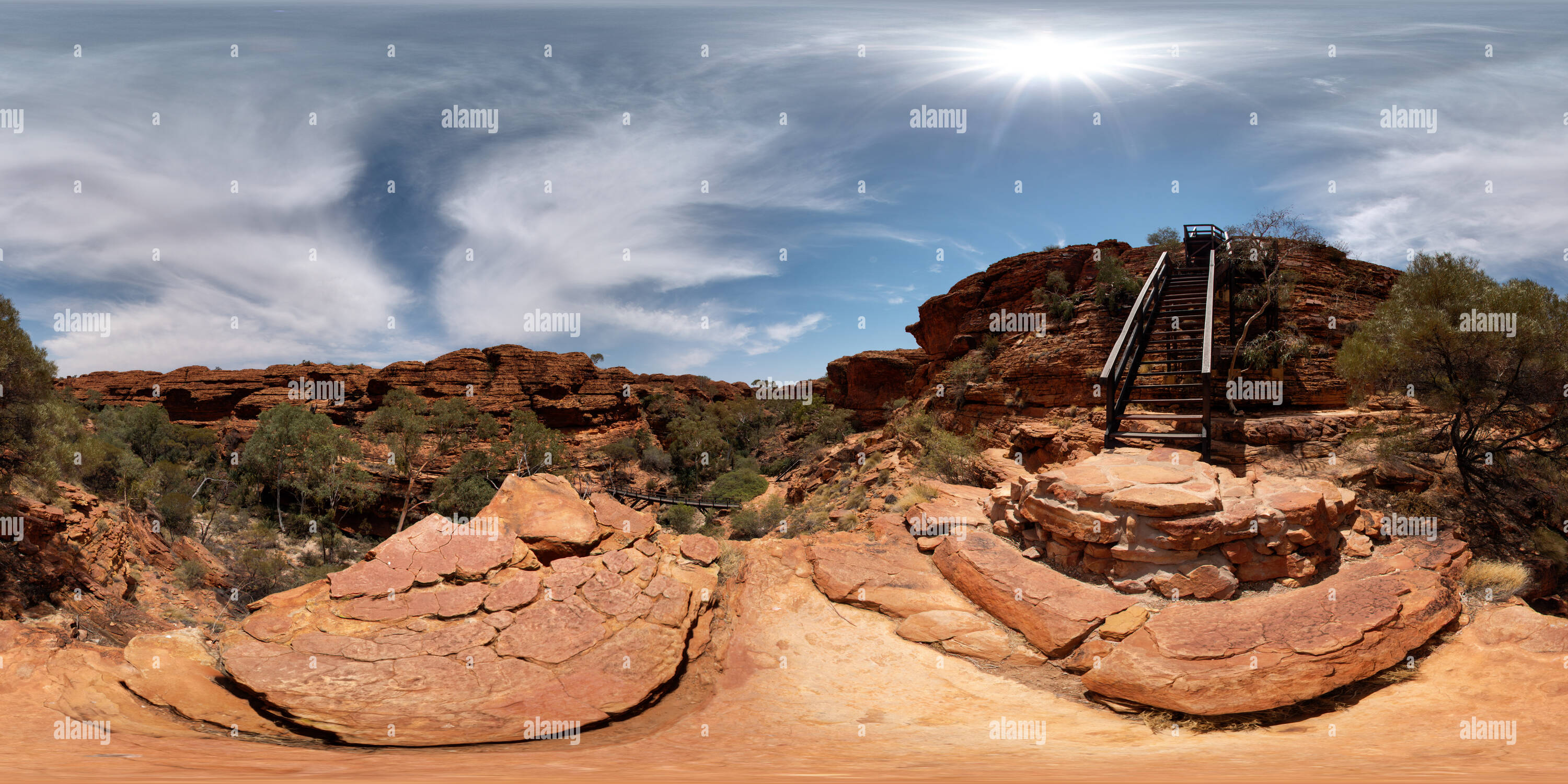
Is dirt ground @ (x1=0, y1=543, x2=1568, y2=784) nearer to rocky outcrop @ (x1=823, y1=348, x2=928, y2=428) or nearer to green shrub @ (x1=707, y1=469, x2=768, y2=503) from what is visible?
green shrub @ (x1=707, y1=469, x2=768, y2=503)

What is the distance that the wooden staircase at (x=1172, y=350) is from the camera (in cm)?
916

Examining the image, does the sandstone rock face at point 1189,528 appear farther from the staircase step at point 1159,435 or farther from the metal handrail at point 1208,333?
the metal handrail at point 1208,333

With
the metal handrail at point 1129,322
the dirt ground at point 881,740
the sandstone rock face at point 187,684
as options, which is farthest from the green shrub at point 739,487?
the sandstone rock face at point 187,684

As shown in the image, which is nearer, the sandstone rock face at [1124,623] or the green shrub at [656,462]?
the sandstone rock face at [1124,623]

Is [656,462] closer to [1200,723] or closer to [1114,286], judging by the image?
[1114,286]

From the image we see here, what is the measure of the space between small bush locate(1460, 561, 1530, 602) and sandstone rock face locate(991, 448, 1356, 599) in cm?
100

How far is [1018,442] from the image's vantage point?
14.5 meters

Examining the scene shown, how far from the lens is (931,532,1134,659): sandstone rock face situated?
559cm

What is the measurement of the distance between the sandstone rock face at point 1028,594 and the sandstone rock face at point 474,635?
9.50ft

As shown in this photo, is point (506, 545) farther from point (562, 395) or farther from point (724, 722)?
point (562, 395)

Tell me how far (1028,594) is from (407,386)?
53.4 metres

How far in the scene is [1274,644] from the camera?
16.1ft

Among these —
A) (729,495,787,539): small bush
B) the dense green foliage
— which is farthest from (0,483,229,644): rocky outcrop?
the dense green foliage

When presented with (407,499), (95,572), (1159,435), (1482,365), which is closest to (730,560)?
(1159,435)
